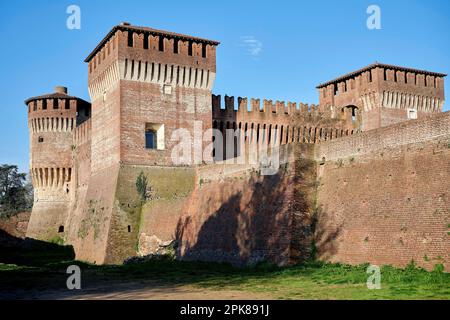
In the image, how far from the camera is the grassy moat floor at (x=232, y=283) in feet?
41.5

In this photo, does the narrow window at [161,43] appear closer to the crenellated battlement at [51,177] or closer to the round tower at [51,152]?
the round tower at [51,152]

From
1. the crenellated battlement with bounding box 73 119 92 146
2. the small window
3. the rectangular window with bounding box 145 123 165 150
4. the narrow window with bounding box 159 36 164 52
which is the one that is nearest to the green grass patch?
the rectangular window with bounding box 145 123 165 150

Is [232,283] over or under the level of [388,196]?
under

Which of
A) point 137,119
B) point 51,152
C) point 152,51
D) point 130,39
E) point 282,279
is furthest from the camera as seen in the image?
point 51,152

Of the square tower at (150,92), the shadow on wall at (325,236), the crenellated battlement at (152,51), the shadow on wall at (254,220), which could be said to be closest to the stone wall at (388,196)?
the shadow on wall at (325,236)

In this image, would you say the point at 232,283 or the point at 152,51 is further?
the point at 152,51

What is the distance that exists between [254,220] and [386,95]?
57.3ft

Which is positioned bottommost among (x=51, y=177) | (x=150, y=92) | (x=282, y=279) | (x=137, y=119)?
(x=282, y=279)

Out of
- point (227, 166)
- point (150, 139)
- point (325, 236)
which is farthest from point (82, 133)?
point (325, 236)

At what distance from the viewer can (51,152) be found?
131 ft

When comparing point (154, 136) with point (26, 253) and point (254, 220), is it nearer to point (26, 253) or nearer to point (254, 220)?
point (254, 220)

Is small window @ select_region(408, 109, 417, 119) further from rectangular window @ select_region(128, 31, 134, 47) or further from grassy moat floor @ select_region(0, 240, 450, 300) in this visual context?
grassy moat floor @ select_region(0, 240, 450, 300)

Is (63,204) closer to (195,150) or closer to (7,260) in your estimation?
(7,260)
